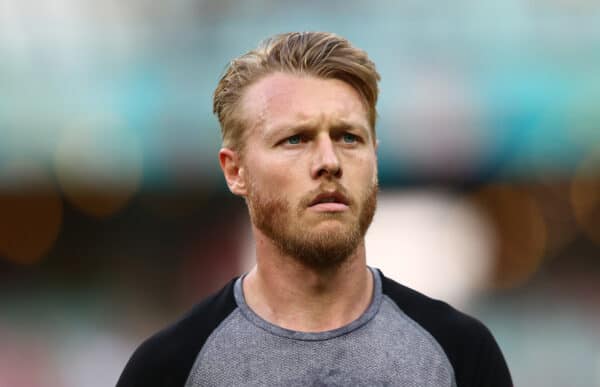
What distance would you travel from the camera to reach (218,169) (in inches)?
496

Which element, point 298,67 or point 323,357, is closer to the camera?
point 323,357

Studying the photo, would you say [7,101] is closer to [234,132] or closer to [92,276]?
[92,276]

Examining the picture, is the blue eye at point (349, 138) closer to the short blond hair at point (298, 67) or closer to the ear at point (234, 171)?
the short blond hair at point (298, 67)

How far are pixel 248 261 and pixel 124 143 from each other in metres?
2.42

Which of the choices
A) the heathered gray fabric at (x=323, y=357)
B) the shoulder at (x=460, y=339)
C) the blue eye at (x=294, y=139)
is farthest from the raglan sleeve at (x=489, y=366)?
the blue eye at (x=294, y=139)

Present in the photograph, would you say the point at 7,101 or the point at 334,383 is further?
the point at 7,101

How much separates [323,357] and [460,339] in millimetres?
554

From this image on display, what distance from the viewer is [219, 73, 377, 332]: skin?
10.5 ft

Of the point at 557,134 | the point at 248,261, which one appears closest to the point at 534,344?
the point at 557,134

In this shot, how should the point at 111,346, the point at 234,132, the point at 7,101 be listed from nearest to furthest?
the point at 234,132, the point at 111,346, the point at 7,101

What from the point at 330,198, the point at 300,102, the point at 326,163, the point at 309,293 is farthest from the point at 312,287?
the point at 300,102

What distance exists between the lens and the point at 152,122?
1241cm

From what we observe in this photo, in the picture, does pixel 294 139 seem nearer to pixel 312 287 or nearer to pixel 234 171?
pixel 234 171

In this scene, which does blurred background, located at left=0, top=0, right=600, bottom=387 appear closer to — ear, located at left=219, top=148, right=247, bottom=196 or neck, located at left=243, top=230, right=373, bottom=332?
ear, located at left=219, top=148, right=247, bottom=196
